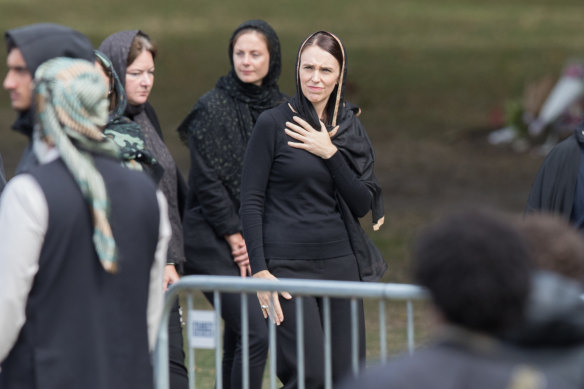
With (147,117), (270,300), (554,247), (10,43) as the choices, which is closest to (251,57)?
(147,117)

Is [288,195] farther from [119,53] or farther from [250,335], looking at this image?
[119,53]

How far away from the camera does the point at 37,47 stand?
3047 millimetres

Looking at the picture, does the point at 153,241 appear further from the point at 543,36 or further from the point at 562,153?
the point at 543,36

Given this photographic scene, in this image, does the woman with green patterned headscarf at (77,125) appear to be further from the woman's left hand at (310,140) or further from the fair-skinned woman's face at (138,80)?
the fair-skinned woman's face at (138,80)

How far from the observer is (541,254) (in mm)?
2254

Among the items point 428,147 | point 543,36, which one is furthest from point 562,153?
point 543,36

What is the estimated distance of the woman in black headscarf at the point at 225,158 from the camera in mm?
5289

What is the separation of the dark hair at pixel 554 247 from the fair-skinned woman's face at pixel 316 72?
228cm

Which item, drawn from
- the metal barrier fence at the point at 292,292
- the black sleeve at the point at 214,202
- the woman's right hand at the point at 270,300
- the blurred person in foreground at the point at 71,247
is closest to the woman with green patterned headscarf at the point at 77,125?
the blurred person in foreground at the point at 71,247

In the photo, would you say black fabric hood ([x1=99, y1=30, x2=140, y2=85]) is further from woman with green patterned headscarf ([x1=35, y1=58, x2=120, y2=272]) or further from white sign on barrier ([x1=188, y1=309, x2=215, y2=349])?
woman with green patterned headscarf ([x1=35, y1=58, x2=120, y2=272])

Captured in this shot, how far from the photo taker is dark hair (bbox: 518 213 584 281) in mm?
2252

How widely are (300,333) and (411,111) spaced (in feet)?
65.0

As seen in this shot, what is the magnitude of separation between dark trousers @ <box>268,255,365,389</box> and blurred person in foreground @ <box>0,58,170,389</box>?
129 centimetres

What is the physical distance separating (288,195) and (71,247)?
166cm
